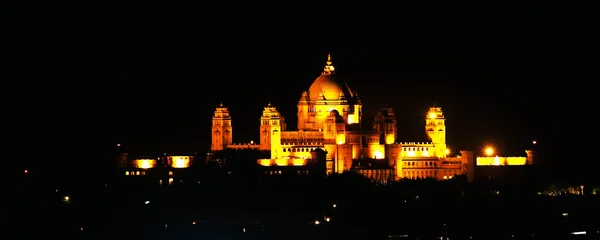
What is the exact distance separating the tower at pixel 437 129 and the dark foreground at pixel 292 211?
8.05 metres

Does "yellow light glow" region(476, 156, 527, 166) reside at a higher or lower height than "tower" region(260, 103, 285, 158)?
lower

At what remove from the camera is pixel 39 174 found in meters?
167

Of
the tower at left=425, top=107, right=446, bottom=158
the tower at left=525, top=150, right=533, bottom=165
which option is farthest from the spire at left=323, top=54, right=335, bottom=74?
the tower at left=525, top=150, right=533, bottom=165

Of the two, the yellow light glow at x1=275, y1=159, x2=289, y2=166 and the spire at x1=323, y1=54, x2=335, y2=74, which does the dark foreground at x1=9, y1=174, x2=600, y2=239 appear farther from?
the spire at x1=323, y1=54, x2=335, y2=74

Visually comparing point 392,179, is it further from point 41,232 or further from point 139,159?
point 41,232

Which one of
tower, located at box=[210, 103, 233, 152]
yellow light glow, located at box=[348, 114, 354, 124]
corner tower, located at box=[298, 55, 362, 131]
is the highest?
corner tower, located at box=[298, 55, 362, 131]

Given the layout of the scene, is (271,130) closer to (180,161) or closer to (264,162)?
(264,162)

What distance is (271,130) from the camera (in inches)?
6727

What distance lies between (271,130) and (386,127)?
556 centimetres

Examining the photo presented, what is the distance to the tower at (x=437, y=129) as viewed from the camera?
172m

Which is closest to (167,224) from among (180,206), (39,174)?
(180,206)

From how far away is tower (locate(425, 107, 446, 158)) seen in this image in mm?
171875

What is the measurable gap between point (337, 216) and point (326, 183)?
8.85m

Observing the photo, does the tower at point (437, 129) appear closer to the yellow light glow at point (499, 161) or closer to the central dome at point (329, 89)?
the yellow light glow at point (499, 161)
